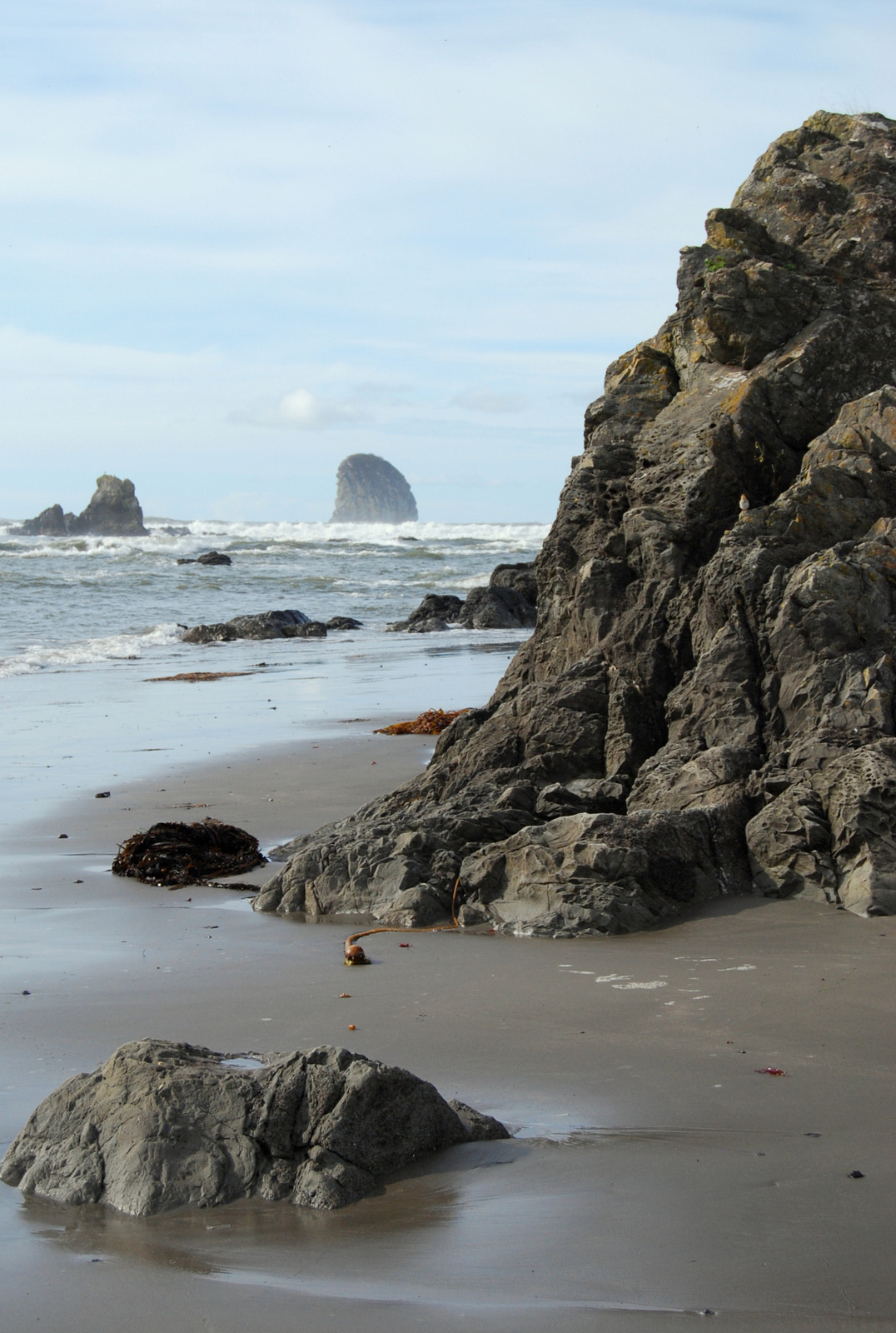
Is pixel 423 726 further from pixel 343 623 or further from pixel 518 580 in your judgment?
pixel 518 580

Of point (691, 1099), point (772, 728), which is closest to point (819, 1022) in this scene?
point (691, 1099)

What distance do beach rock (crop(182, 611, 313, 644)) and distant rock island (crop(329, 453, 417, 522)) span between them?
12495cm

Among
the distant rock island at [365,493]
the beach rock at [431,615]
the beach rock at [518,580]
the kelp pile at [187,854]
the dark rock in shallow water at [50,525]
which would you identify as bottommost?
the kelp pile at [187,854]

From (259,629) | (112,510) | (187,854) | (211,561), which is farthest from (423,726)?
(112,510)

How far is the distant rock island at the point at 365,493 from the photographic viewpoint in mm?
152500

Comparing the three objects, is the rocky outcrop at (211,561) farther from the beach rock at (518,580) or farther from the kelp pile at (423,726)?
the kelp pile at (423,726)

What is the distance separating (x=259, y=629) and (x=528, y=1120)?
77.3 feet

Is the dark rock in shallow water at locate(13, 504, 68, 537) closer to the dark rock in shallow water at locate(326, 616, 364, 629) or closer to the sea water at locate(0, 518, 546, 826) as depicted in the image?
the sea water at locate(0, 518, 546, 826)

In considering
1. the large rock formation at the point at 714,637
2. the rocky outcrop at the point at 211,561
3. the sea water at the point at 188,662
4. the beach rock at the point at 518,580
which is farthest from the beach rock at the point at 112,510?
the large rock formation at the point at 714,637

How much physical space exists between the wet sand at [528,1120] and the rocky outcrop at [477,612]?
2128cm

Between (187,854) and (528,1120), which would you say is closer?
(528,1120)

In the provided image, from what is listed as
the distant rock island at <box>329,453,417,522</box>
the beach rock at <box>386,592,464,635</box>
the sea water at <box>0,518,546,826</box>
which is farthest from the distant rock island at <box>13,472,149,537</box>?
the distant rock island at <box>329,453,417,522</box>

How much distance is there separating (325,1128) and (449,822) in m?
3.03

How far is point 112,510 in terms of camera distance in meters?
86.3
